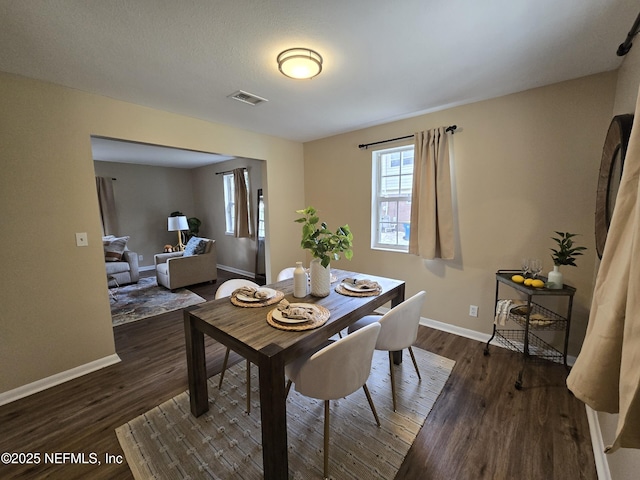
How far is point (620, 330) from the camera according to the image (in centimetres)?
62

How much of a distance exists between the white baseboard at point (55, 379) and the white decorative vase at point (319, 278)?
207 centimetres

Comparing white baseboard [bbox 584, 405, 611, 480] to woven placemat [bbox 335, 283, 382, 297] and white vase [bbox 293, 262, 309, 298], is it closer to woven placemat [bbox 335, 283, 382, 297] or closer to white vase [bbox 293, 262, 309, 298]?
woven placemat [bbox 335, 283, 382, 297]

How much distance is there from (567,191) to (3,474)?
419 cm

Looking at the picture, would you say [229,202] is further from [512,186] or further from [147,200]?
[512,186]

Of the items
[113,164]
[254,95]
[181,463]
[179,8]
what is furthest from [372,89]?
[113,164]

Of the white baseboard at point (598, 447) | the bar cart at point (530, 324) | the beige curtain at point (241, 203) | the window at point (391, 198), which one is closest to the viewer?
the white baseboard at point (598, 447)

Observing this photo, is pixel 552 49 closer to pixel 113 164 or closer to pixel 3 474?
pixel 3 474

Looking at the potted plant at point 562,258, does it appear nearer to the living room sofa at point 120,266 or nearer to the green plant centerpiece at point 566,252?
the green plant centerpiece at point 566,252

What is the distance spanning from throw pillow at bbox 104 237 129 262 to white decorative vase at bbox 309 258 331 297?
4.46m

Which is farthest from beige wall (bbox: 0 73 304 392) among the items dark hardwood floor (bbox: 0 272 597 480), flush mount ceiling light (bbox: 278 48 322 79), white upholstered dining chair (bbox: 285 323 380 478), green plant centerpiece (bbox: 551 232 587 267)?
green plant centerpiece (bbox: 551 232 587 267)

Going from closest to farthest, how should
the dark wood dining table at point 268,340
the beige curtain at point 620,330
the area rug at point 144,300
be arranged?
the beige curtain at point 620,330 → the dark wood dining table at point 268,340 → the area rug at point 144,300

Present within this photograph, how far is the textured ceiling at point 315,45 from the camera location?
1.31 meters

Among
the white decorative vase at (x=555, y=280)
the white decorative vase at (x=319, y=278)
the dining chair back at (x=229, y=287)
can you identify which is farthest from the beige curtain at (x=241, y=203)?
the white decorative vase at (x=555, y=280)

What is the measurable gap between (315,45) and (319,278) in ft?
4.95
